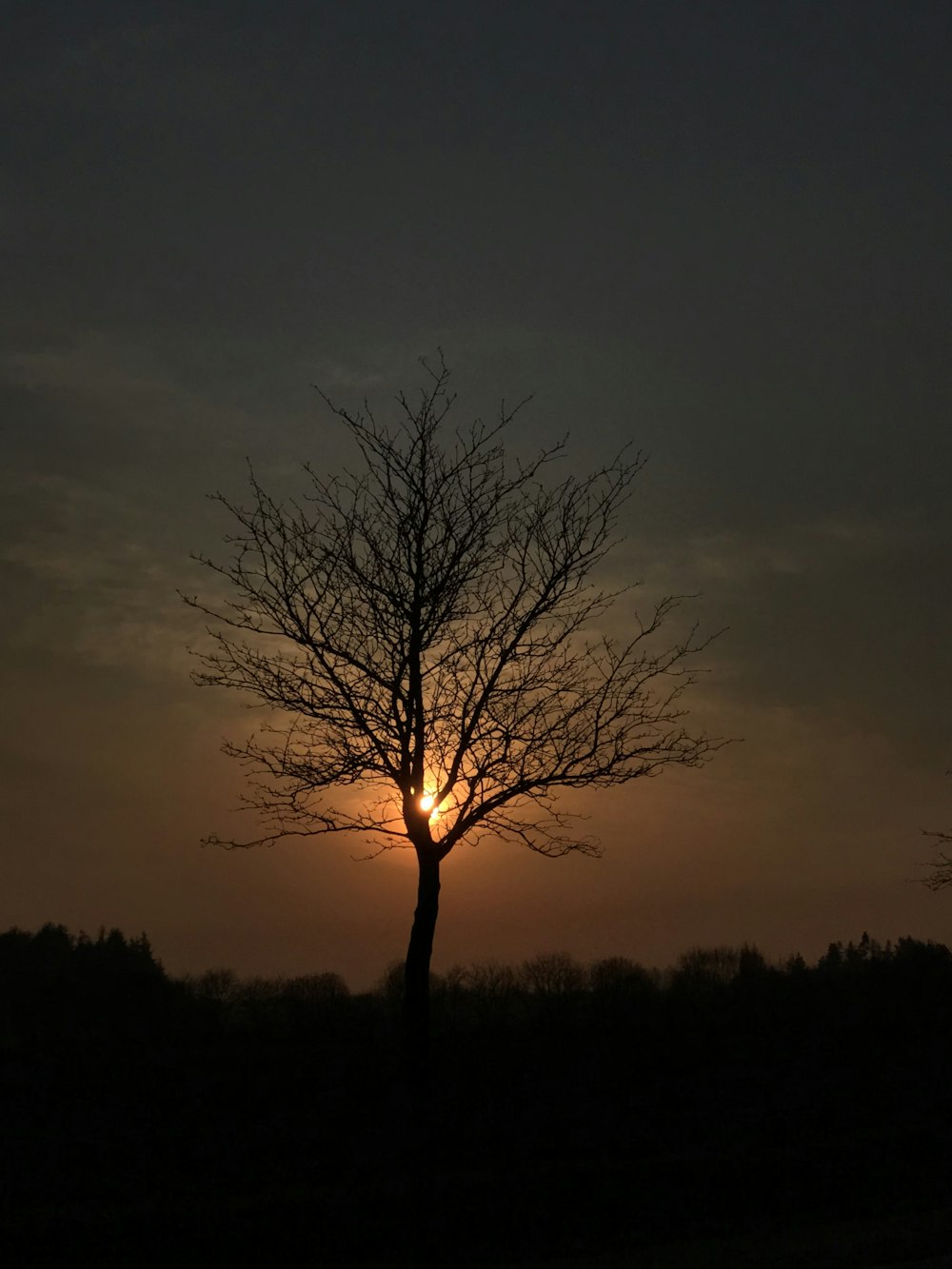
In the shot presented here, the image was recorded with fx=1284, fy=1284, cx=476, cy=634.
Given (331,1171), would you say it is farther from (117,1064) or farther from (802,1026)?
(802,1026)

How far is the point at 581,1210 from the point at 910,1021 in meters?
9.91

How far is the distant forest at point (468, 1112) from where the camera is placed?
1636 centimetres

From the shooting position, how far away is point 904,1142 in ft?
64.3

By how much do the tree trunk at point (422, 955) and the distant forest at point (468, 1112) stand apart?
64 centimetres

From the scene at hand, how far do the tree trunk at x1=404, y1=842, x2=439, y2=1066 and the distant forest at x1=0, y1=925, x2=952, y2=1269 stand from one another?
0.64m

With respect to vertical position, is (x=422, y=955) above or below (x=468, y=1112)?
above

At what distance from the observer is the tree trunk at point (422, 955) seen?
14367mm

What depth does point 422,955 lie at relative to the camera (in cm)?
1462

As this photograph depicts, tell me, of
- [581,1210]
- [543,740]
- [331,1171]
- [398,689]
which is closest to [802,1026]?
[581,1210]

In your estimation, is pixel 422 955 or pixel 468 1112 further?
pixel 468 1112

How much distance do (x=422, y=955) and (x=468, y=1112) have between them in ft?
22.9

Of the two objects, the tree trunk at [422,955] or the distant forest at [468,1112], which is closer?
the tree trunk at [422,955]

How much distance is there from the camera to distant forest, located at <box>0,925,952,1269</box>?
16.4 meters

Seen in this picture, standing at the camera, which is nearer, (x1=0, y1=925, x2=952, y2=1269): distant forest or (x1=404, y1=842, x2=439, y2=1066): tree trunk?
(x1=404, y1=842, x2=439, y2=1066): tree trunk
